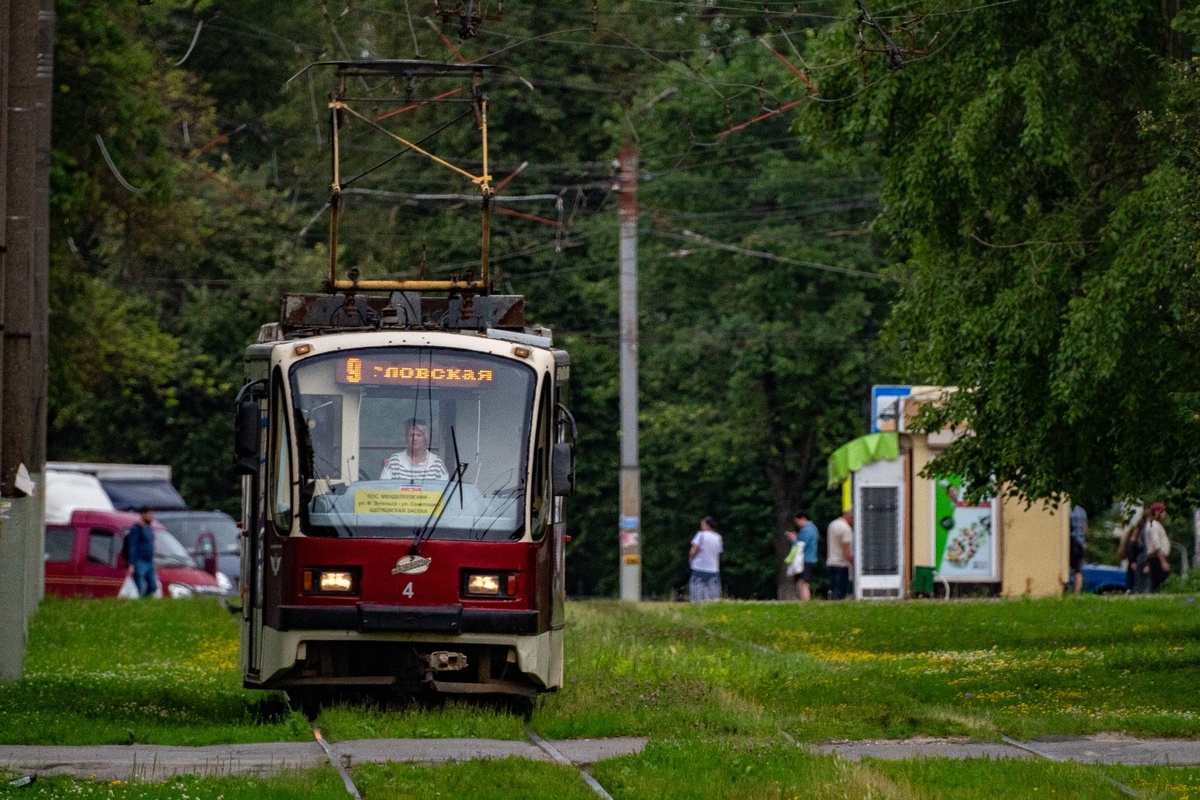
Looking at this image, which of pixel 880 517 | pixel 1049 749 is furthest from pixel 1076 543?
pixel 1049 749

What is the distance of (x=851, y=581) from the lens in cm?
3812

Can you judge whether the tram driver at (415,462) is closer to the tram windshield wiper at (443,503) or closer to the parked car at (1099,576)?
the tram windshield wiper at (443,503)

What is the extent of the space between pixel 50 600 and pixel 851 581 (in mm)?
13650

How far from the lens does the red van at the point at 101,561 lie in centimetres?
4269

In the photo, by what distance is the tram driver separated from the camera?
590 inches

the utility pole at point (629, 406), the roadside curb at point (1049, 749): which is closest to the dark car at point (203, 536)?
the utility pole at point (629, 406)

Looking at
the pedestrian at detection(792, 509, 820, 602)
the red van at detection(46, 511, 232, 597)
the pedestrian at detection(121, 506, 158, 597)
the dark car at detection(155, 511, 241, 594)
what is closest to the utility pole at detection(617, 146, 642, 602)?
the pedestrian at detection(792, 509, 820, 602)

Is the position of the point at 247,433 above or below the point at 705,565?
above

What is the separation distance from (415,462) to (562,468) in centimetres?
103

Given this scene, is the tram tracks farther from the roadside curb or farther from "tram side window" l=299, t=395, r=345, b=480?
"tram side window" l=299, t=395, r=345, b=480

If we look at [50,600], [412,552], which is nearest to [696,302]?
[50,600]

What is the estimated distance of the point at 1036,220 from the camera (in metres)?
20.6

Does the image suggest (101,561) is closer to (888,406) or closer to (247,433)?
(888,406)

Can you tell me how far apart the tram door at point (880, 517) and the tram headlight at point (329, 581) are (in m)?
21.4
